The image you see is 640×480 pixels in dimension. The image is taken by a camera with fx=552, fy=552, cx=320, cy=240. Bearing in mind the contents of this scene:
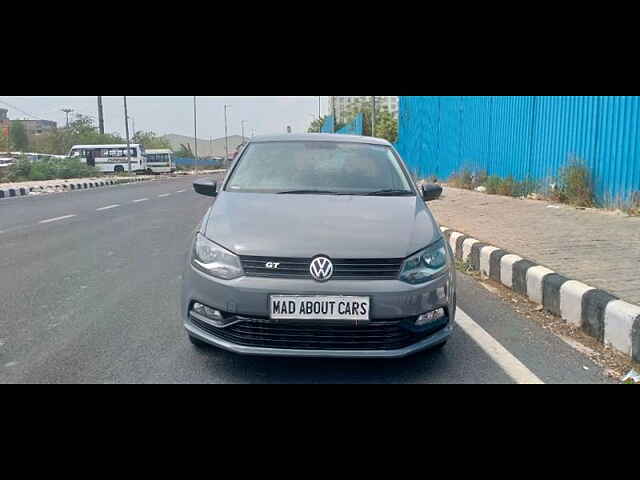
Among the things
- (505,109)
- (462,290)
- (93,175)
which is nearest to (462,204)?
(505,109)

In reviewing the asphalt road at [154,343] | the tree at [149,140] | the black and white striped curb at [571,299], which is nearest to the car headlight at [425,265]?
the asphalt road at [154,343]

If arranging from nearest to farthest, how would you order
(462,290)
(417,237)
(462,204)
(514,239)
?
(417,237), (462,290), (514,239), (462,204)

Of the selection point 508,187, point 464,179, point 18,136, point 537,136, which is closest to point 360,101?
point 464,179

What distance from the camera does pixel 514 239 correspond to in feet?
22.1

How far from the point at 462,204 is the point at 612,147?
11.2 ft

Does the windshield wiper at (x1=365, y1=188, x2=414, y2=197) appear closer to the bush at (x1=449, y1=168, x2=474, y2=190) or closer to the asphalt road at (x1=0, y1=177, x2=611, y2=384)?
the asphalt road at (x1=0, y1=177, x2=611, y2=384)

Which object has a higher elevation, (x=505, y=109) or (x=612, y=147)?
(x=505, y=109)

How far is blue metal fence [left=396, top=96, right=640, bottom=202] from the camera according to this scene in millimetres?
8500

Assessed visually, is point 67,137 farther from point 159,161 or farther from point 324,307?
point 324,307

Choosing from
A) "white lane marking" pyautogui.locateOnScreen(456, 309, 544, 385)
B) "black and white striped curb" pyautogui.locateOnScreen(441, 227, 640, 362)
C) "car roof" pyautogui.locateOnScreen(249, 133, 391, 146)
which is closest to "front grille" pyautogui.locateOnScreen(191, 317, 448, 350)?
"white lane marking" pyautogui.locateOnScreen(456, 309, 544, 385)

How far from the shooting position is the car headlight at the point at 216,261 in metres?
2.92

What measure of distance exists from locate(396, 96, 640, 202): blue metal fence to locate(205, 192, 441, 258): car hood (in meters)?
6.34

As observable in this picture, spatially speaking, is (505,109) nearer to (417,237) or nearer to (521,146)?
(521,146)

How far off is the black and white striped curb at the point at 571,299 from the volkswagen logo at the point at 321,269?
6.68 feet
